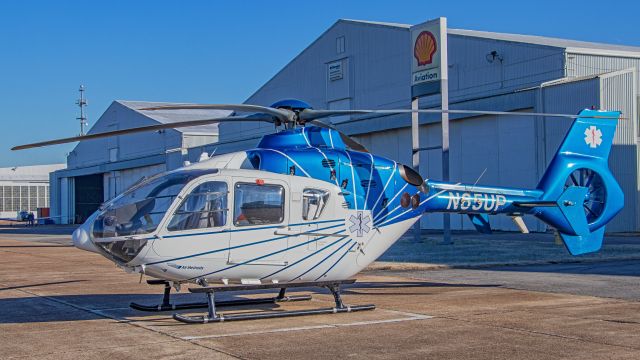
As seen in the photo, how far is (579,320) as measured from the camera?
440 inches

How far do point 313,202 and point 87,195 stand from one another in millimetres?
73805

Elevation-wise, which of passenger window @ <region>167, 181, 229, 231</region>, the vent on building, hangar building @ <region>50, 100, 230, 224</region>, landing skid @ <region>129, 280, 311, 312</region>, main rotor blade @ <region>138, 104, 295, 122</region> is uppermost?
hangar building @ <region>50, 100, 230, 224</region>

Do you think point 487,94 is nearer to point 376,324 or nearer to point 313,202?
point 313,202

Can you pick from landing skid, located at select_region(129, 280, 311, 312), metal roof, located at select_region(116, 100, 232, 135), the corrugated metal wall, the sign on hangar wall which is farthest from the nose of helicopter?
metal roof, located at select_region(116, 100, 232, 135)

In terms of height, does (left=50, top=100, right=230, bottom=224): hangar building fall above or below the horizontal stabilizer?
above

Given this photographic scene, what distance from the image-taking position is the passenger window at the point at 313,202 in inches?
458

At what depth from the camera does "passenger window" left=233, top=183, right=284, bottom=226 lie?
11.1m

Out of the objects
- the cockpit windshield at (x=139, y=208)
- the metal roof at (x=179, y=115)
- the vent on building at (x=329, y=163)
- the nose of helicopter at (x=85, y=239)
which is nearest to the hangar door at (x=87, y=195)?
the metal roof at (x=179, y=115)

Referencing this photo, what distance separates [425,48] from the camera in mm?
29594

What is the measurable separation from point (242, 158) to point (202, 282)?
77.3 inches

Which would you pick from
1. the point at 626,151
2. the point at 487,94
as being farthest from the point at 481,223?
the point at 487,94

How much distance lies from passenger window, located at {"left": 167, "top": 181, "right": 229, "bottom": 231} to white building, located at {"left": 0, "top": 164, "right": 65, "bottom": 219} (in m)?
104

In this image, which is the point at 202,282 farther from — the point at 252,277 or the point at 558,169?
the point at 558,169

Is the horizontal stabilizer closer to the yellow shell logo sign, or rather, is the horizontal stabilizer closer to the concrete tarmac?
the concrete tarmac
